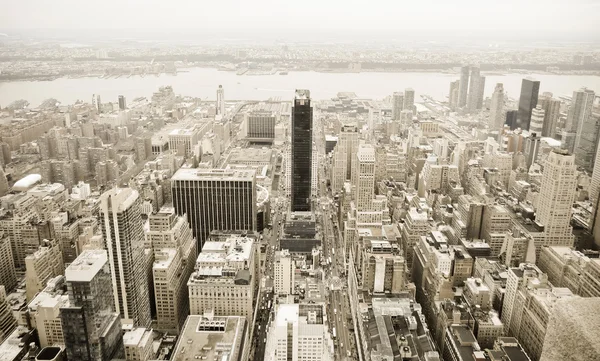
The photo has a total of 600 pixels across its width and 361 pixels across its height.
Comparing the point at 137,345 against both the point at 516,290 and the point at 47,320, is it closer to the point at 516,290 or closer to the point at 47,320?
the point at 47,320

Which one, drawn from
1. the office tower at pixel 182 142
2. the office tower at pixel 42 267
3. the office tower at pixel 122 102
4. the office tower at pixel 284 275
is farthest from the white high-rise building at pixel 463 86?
the office tower at pixel 42 267

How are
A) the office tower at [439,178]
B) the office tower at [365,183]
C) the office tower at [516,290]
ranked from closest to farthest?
1. the office tower at [516,290]
2. the office tower at [365,183]
3. the office tower at [439,178]

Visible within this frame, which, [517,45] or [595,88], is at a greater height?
[517,45]

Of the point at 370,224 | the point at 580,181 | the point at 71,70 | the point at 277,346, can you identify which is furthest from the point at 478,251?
the point at 71,70

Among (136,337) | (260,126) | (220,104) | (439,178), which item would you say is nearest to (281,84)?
(260,126)

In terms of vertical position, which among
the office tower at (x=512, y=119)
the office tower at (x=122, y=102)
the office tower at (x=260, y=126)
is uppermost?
the office tower at (x=122, y=102)

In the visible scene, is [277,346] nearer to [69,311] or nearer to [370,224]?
[69,311]

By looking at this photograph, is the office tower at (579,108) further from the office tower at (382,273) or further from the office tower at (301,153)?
the office tower at (382,273)

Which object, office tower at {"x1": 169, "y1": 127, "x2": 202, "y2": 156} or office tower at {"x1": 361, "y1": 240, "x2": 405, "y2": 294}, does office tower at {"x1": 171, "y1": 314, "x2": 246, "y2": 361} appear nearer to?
office tower at {"x1": 361, "y1": 240, "x2": 405, "y2": 294}
